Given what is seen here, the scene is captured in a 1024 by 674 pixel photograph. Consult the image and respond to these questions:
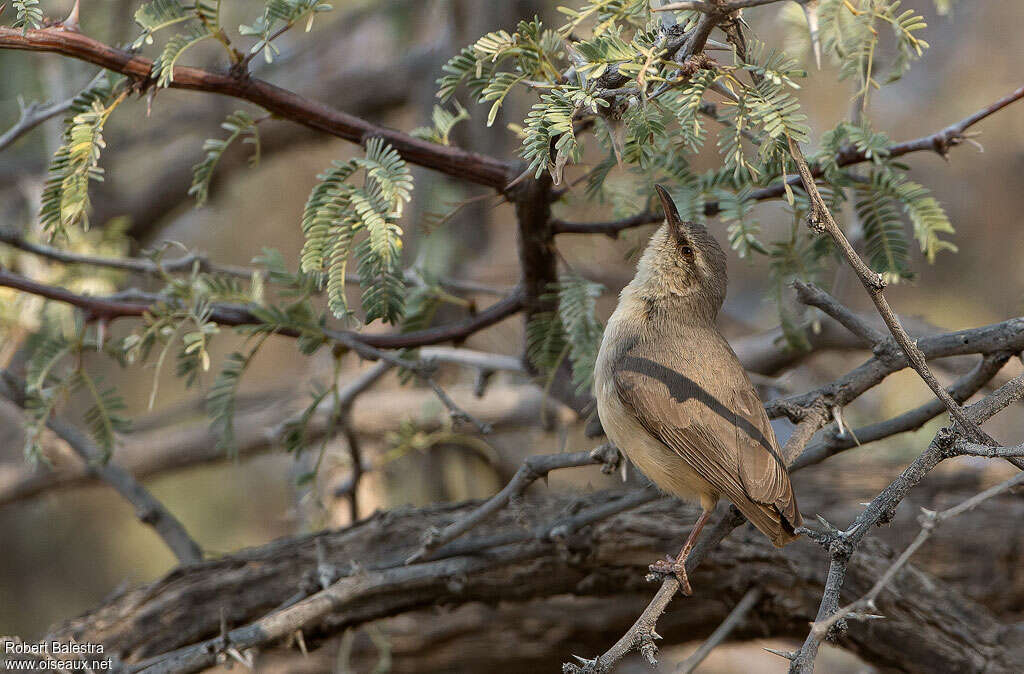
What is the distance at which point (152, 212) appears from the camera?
21.6ft

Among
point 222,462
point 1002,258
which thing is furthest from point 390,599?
point 1002,258

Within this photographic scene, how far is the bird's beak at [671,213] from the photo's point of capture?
120 inches

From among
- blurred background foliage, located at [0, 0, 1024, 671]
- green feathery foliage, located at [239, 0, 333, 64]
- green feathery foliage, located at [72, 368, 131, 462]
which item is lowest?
green feathery foliage, located at [72, 368, 131, 462]

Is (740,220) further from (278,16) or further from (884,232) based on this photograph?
(278,16)

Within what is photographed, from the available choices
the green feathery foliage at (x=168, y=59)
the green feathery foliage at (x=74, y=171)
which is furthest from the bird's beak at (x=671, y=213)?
the green feathery foliage at (x=74, y=171)

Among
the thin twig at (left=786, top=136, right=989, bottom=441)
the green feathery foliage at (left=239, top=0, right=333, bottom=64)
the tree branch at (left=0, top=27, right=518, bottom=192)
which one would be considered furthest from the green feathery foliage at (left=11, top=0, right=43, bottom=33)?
the thin twig at (left=786, top=136, right=989, bottom=441)

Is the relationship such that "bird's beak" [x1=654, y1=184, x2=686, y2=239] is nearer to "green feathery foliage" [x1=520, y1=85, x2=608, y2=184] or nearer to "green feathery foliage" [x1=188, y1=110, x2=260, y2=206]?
"green feathery foliage" [x1=520, y1=85, x2=608, y2=184]

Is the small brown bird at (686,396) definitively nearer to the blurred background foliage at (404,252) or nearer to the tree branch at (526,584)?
the blurred background foliage at (404,252)

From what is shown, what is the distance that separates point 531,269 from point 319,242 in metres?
0.95

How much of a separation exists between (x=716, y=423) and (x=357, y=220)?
130cm

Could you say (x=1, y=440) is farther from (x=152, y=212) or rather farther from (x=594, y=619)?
(x=594, y=619)

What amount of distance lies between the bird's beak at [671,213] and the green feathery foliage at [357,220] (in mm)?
860

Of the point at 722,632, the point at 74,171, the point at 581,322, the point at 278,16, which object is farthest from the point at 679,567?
the point at 74,171

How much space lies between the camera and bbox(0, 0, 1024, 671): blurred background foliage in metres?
5.19
